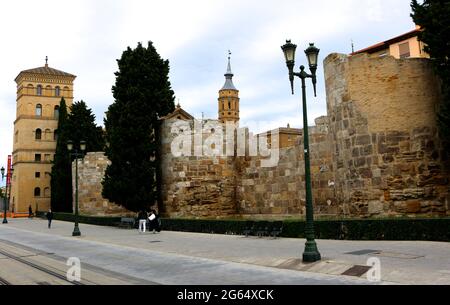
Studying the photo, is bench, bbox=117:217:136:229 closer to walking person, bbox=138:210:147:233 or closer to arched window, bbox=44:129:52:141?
walking person, bbox=138:210:147:233

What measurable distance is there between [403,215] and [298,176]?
26.0 feet

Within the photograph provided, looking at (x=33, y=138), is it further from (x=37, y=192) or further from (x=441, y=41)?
(x=441, y=41)

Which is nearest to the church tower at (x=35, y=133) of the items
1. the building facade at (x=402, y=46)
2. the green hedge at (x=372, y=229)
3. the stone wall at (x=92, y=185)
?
the stone wall at (x=92, y=185)

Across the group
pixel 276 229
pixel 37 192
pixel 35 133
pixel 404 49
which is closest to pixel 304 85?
pixel 276 229

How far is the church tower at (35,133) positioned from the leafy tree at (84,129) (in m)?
18.4

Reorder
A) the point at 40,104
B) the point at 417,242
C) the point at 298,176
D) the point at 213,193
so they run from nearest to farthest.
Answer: the point at 417,242 < the point at 298,176 < the point at 213,193 < the point at 40,104

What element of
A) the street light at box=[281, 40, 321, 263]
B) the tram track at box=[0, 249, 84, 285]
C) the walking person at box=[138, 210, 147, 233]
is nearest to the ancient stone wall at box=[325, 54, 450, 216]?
the street light at box=[281, 40, 321, 263]

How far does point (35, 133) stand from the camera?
6800 cm

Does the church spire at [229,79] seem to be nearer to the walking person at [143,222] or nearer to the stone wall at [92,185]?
the stone wall at [92,185]

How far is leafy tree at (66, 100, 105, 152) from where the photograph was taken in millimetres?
49000

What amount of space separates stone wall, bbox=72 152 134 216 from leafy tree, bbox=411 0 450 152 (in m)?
29.8

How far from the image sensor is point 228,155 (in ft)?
92.0
